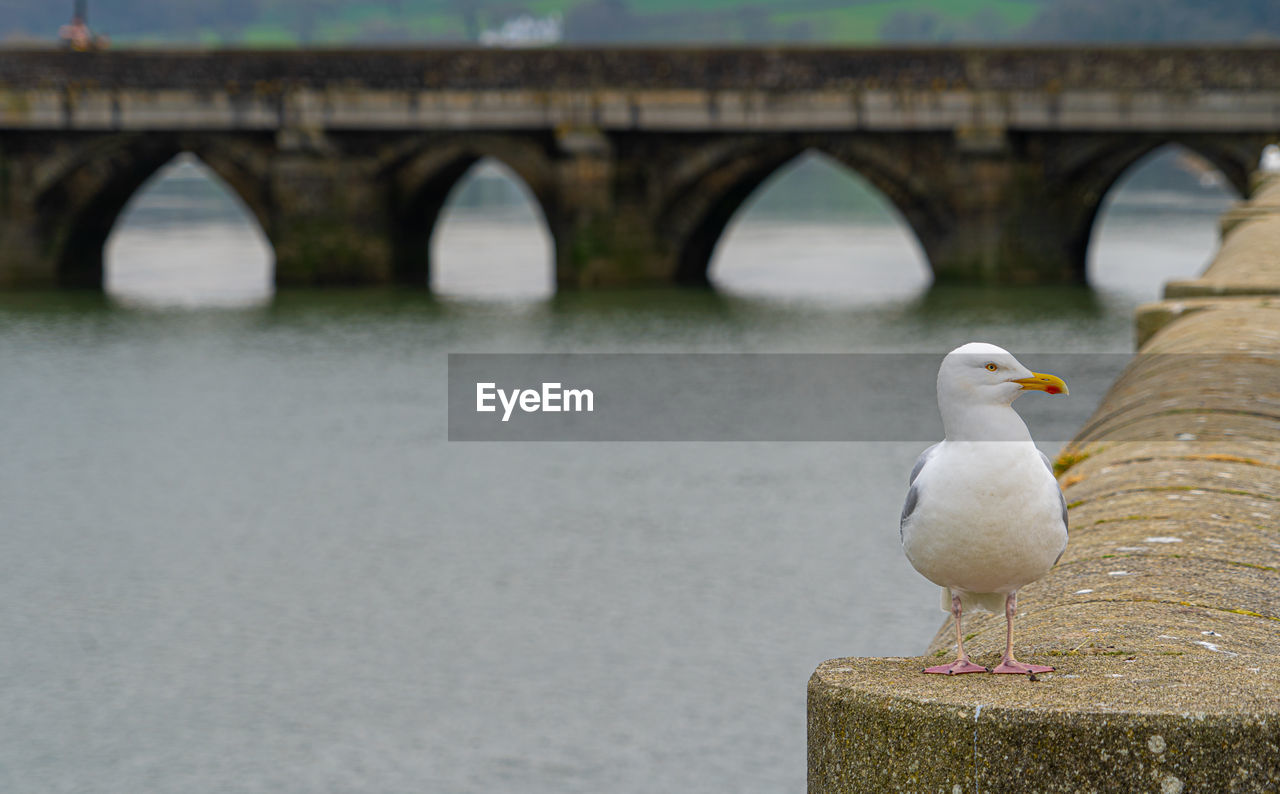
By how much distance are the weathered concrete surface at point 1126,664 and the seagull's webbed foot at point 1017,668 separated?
4 centimetres

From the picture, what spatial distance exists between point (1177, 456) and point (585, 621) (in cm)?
557

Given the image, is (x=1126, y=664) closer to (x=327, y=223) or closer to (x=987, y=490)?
(x=987, y=490)

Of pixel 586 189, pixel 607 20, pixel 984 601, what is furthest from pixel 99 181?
pixel 607 20

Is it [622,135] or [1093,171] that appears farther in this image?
[622,135]

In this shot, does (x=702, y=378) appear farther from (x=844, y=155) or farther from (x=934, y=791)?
(x=934, y=791)

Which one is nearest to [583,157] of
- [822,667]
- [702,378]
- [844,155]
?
[844,155]

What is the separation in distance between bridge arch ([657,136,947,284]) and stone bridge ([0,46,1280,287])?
44mm

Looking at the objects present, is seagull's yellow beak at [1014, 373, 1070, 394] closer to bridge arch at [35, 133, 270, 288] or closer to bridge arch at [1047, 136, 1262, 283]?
bridge arch at [1047, 136, 1262, 283]

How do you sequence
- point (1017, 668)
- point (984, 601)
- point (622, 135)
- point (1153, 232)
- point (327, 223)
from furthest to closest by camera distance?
point (1153, 232) < point (327, 223) < point (622, 135) < point (984, 601) < point (1017, 668)

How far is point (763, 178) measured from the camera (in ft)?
110

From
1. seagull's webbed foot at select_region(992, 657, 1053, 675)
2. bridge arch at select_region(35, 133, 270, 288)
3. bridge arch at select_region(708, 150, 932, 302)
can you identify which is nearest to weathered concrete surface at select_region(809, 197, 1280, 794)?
seagull's webbed foot at select_region(992, 657, 1053, 675)

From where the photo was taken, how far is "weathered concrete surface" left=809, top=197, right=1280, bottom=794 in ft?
9.92

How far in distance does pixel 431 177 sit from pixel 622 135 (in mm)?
3746

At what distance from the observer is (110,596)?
38.9 ft
